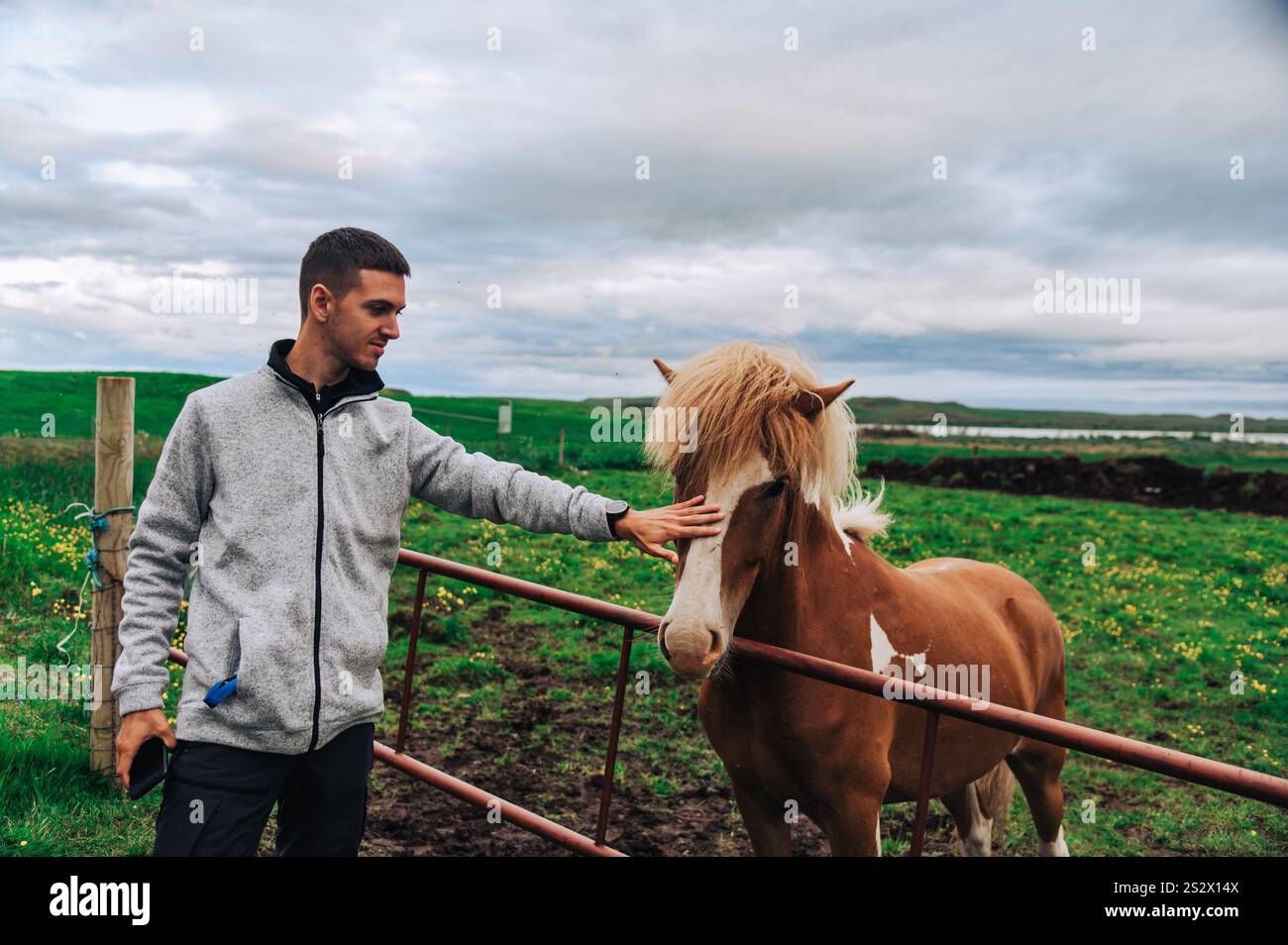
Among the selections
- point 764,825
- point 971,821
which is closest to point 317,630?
point 764,825

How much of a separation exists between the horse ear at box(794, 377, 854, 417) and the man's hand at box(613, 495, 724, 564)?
0.44 metres

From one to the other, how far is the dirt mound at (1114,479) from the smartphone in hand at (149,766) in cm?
2550

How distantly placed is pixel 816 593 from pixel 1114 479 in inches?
1022

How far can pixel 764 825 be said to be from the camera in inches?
128

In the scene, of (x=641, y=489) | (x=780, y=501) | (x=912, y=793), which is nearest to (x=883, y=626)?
(x=912, y=793)

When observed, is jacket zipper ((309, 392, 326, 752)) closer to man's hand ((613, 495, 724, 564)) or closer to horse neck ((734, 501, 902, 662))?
man's hand ((613, 495, 724, 564))

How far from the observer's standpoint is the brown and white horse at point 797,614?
8.00 feet

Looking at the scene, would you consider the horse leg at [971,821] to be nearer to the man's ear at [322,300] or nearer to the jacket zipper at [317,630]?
the jacket zipper at [317,630]

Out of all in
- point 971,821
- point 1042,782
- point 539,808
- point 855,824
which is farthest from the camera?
point 539,808

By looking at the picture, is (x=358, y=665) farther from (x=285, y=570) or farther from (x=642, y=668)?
(x=642, y=668)

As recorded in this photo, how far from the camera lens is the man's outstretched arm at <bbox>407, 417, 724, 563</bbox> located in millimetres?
2420

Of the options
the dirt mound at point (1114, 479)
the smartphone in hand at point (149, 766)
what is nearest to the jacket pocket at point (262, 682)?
the smartphone in hand at point (149, 766)

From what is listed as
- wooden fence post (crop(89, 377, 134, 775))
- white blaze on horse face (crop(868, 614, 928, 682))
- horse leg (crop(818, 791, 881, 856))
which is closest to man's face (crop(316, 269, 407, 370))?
white blaze on horse face (crop(868, 614, 928, 682))
